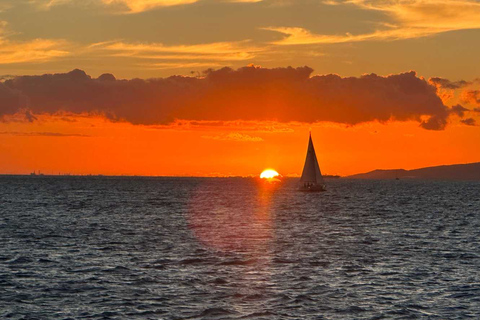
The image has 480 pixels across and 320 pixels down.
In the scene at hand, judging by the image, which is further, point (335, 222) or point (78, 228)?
point (335, 222)

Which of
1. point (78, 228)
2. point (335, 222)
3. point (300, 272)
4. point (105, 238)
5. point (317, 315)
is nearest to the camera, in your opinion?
point (317, 315)

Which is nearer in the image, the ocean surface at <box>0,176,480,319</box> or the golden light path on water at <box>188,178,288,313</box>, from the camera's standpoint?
the ocean surface at <box>0,176,480,319</box>

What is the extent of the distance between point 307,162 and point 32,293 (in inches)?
6213

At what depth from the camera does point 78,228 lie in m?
93.2

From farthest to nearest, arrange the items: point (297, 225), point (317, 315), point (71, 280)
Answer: point (297, 225) → point (71, 280) → point (317, 315)

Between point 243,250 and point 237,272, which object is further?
point 243,250

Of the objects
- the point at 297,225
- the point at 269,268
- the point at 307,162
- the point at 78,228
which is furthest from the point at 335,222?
the point at 307,162

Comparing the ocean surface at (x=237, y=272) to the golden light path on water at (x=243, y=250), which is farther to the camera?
the golden light path on water at (x=243, y=250)

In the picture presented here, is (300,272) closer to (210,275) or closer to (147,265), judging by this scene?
(210,275)

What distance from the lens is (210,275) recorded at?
51.6 m

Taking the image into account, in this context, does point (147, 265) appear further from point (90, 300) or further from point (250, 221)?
point (250, 221)

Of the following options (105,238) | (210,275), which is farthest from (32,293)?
(105,238)

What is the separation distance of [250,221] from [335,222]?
12.6 meters

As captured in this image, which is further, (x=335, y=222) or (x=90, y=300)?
(x=335, y=222)
